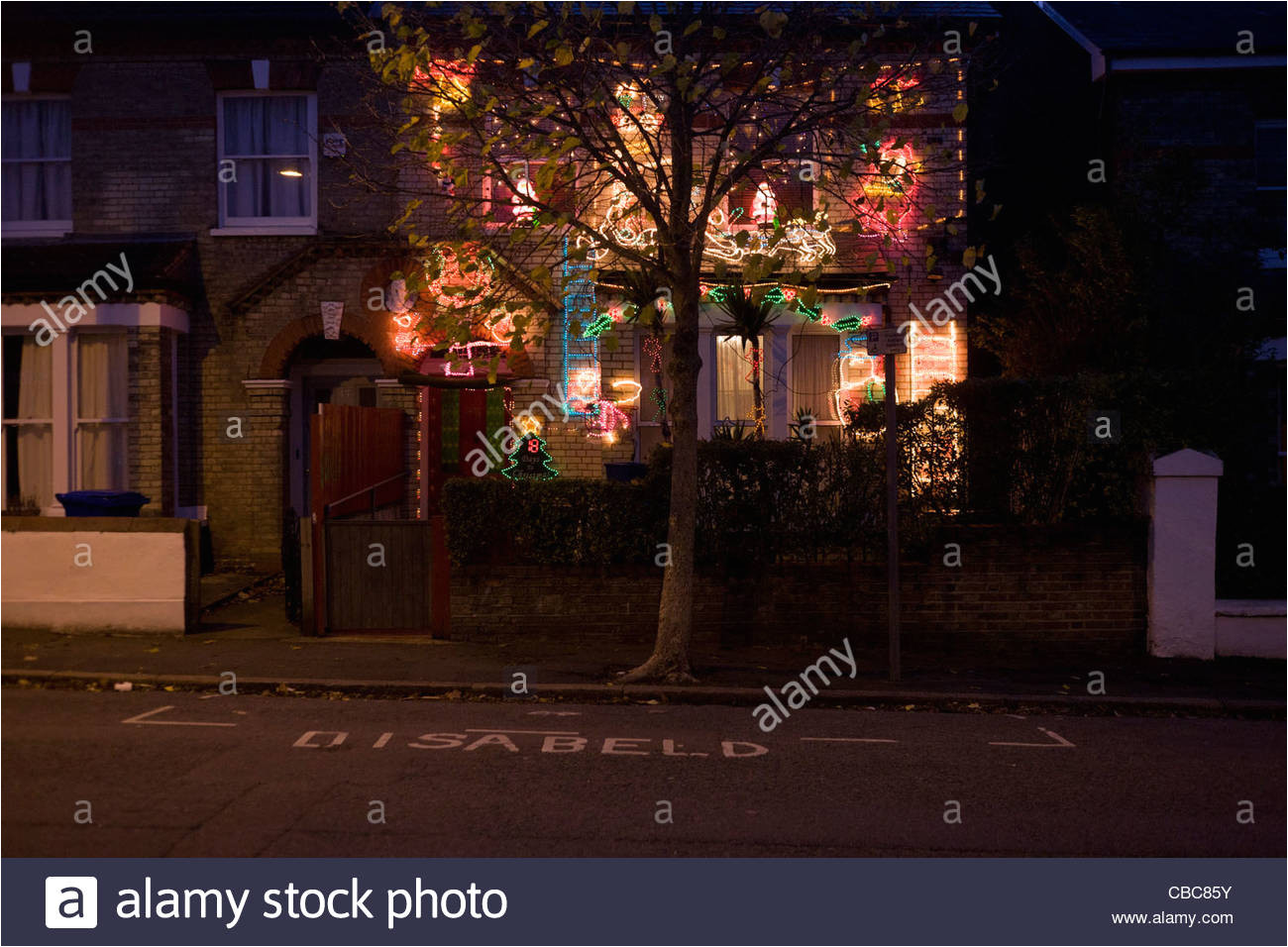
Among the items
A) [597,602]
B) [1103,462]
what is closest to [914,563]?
[1103,462]

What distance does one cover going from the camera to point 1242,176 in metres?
15.2

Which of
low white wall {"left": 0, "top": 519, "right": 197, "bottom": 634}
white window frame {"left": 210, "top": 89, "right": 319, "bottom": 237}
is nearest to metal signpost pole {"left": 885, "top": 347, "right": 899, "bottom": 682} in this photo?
low white wall {"left": 0, "top": 519, "right": 197, "bottom": 634}

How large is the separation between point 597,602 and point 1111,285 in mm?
7171

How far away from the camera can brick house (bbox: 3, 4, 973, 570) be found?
14.8m

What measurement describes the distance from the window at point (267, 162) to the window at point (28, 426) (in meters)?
3.14

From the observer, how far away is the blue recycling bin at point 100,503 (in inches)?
463

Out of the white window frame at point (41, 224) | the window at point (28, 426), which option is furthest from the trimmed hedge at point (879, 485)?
the white window frame at point (41, 224)

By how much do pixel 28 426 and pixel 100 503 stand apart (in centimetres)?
419

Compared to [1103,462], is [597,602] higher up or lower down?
lower down

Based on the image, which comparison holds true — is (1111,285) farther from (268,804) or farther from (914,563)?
(268,804)

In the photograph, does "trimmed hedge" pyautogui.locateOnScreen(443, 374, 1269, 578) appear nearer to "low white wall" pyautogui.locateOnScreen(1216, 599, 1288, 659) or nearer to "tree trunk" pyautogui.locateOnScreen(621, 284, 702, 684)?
"low white wall" pyautogui.locateOnScreen(1216, 599, 1288, 659)

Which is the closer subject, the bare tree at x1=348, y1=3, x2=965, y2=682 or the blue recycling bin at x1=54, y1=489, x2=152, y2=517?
the bare tree at x1=348, y1=3, x2=965, y2=682

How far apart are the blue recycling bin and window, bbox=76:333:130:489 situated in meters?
3.01

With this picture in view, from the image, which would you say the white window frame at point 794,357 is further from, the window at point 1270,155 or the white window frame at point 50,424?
the white window frame at point 50,424
